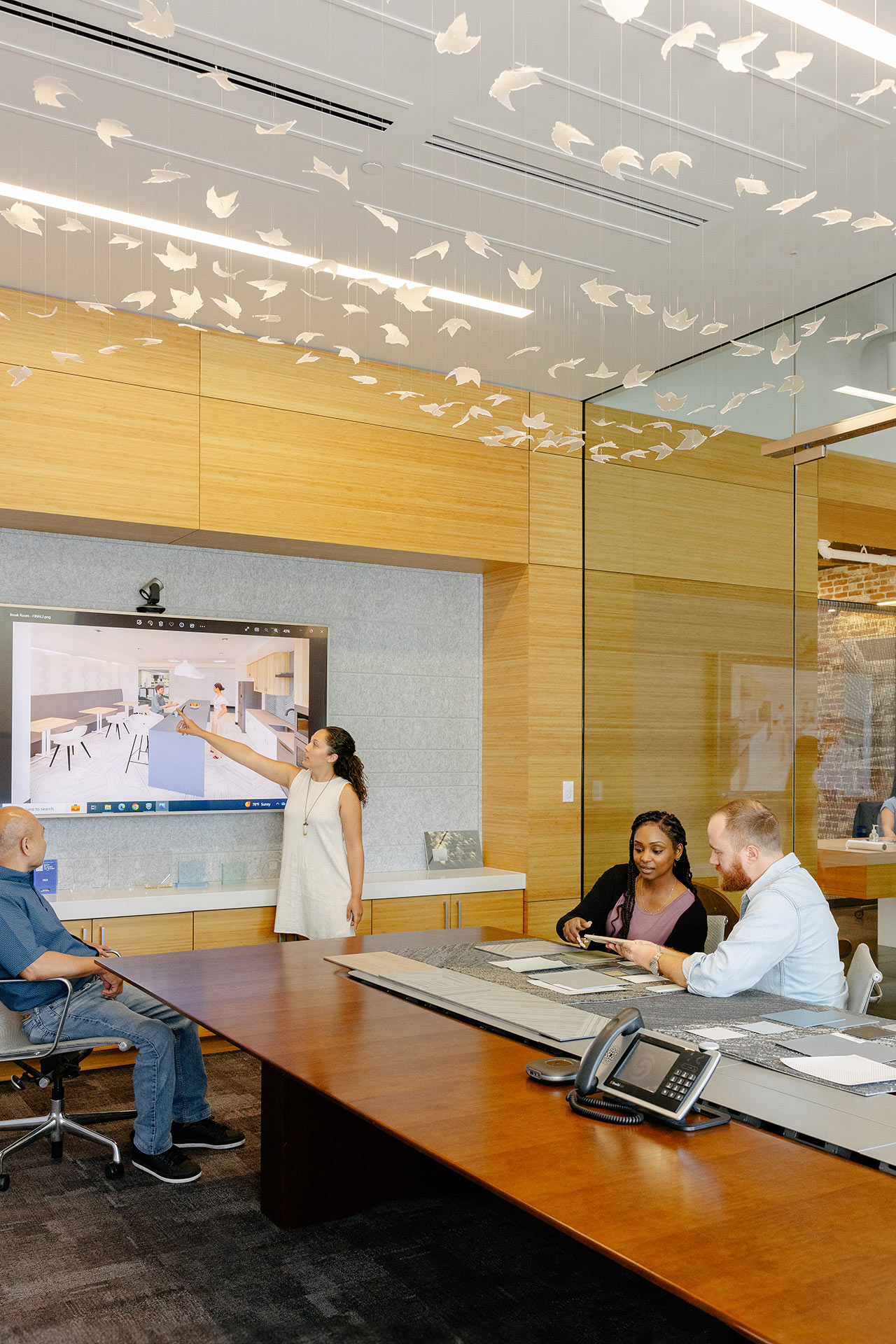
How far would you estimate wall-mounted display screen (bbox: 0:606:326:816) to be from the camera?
516 cm

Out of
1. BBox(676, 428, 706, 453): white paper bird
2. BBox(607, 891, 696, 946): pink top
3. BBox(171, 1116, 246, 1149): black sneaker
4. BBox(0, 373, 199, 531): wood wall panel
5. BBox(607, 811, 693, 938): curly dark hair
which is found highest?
BBox(676, 428, 706, 453): white paper bird

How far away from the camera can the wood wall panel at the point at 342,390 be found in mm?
5223

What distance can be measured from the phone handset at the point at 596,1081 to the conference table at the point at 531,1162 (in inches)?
1.0

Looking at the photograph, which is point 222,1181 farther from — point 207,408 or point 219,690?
point 207,408

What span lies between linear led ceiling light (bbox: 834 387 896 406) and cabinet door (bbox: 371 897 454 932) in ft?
10.3

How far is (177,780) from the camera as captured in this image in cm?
550

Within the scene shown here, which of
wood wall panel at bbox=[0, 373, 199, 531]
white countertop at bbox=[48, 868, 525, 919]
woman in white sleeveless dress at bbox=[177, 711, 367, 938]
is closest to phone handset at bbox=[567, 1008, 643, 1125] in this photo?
woman in white sleeveless dress at bbox=[177, 711, 367, 938]

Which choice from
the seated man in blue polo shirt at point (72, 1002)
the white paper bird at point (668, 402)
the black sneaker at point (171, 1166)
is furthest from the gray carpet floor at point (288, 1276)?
the white paper bird at point (668, 402)

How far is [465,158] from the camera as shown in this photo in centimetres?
370

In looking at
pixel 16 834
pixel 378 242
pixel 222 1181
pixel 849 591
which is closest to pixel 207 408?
pixel 378 242

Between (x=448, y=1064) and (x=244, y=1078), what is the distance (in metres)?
2.60

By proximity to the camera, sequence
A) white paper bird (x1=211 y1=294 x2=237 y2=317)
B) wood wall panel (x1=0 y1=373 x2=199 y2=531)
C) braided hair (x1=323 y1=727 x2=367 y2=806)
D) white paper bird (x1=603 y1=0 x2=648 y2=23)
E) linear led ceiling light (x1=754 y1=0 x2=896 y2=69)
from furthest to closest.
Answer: braided hair (x1=323 y1=727 x2=367 y2=806) → wood wall panel (x1=0 y1=373 x2=199 y2=531) → white paper bird (x1=211 y1=294 x2=237 y2=317) → linear led ceiling light (x1=754 y1=0 x2=896 y2=69) → white paper bird (x1=603 y1=0 x2=648 y2=23)

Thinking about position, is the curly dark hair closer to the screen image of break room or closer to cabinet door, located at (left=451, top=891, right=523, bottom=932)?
cabinet door, located at (left=451, top=891, right=523, bottom=932)

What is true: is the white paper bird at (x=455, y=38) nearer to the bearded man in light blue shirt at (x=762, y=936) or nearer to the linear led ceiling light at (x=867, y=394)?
the bearded man in light blue shirt at (x=762, y=936)
